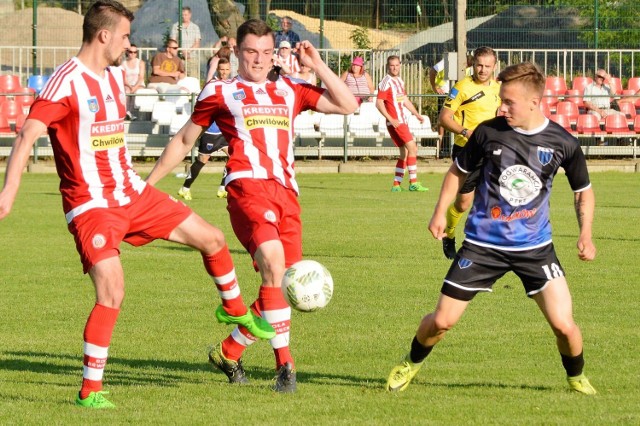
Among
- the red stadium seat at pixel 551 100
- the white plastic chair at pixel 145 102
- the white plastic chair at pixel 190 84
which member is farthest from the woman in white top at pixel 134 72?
the red stadium seat at pixel 551 100

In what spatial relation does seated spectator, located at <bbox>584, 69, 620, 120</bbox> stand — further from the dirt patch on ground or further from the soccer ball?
the soccer ball

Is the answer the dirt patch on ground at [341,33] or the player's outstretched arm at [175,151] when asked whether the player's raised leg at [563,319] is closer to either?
the player's outstretched arm at [175,151]

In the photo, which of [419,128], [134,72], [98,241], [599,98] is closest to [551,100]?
[599,98]

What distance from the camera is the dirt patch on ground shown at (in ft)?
89.7

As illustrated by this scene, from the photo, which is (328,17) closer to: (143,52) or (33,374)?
(143,52)

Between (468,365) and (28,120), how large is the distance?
9.76 ft

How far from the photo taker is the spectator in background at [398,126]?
20.0 meters

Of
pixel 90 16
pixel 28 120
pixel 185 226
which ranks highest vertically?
pixel 90 16

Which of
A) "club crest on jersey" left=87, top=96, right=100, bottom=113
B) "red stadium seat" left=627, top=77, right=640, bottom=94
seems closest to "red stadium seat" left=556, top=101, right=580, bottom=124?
"red stadium seat" left=627, top=77, right=640, bottom=94

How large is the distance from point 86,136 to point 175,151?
86 cm

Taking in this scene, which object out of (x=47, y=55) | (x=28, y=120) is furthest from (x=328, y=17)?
(x=28, y=120)

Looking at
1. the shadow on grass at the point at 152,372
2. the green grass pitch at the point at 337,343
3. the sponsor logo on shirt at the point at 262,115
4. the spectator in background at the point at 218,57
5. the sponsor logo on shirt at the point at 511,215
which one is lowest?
the shadow on grass at the point at 152,372

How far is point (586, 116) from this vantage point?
24.9m

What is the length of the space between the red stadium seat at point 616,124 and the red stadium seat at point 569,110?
0.65 m
